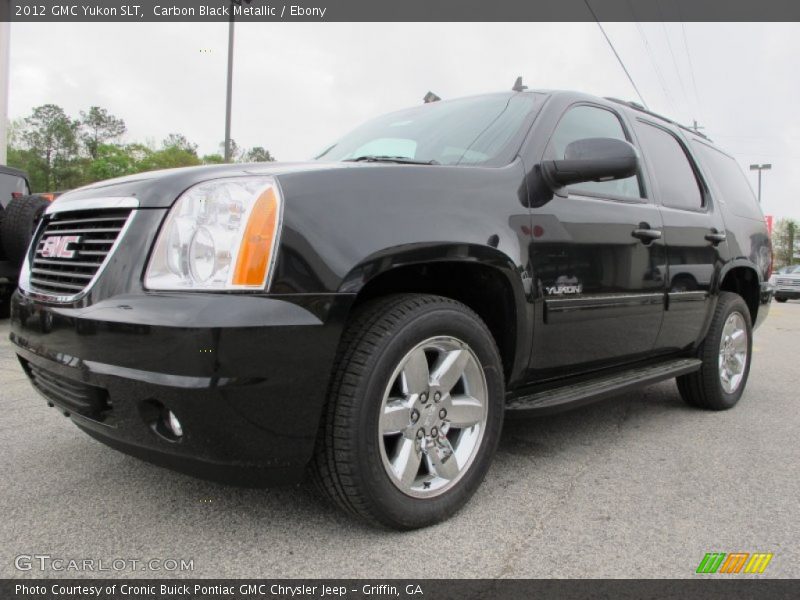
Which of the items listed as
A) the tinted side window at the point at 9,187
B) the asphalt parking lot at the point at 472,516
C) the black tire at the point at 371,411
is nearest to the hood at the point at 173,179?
the black tire at the point at 371,411

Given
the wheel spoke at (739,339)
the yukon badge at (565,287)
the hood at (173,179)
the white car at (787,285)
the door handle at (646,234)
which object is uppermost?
the hood at (173,179)

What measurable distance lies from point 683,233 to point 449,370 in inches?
78.3

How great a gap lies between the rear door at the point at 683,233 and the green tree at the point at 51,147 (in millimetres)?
58059

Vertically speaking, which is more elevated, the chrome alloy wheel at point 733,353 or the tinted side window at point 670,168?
the tinted side window at point 670,168

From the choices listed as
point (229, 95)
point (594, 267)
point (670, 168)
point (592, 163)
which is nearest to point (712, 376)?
point (670, 168)

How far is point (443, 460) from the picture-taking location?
2.13 metres

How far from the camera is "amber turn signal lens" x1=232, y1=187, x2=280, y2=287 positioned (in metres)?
1.69

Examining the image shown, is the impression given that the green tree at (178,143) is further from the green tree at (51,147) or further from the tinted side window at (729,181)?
the tinted side window at (729,181)

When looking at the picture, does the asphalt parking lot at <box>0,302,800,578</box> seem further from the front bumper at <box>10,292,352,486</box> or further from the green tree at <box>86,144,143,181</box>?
the green tree at <box>86,144,143,181</box>

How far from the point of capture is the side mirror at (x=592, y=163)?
242 cm

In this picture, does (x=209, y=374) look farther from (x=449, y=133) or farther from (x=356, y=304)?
(x=449, y=133)

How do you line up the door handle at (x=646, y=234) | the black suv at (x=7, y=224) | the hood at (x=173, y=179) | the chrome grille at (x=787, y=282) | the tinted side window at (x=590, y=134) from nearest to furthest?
the hood at (x=173, y=179) → the tinted side window at (x=590, y=134) → the door handle at (x=646, y=234) → the black suv at (x=7, y=224) → the chrome grille at (x=787, y=282)

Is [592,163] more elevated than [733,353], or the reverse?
[592,163]

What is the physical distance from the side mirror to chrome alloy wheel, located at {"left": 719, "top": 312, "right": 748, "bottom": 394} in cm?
198
